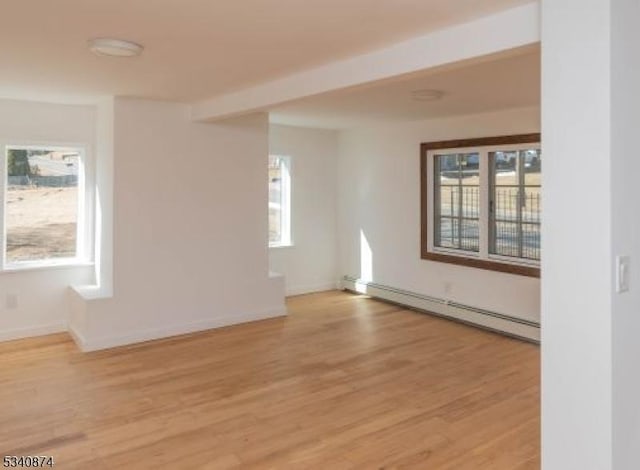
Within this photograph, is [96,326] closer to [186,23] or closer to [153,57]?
[153,57]

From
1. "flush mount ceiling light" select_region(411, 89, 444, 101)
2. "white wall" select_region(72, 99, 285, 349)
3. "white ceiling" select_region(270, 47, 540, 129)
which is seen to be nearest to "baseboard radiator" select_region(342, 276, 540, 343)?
"white wall" select_region(72, 99, 285, 349)

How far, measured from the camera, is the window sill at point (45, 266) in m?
4.68

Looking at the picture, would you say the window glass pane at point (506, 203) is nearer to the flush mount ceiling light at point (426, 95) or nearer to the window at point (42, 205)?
the flush mount ceiling light at point (426, 95)

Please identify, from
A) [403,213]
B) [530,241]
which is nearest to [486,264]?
[530,241]

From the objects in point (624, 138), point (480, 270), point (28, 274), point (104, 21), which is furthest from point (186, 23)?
point (480, 270)

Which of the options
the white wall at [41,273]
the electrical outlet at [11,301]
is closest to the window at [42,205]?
the white wall at [41,273]

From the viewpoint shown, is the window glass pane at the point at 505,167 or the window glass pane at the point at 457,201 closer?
the window glass pane at the point at 505,167

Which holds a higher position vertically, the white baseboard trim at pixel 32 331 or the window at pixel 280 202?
the window at pixel 280 202

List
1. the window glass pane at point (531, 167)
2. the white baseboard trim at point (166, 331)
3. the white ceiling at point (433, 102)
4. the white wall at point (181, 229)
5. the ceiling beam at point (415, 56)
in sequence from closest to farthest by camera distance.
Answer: the ceiling beam at point (415, 56)
the white ceiling at point (433, 102)
the white baseboard trim at point (166, 331)
the white wall at point (181, 229)
the window glass pane at point (531, 167)

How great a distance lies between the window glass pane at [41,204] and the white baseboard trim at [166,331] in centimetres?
82

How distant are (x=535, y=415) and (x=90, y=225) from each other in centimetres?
424

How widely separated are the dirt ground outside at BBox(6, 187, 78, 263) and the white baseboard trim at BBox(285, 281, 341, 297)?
8.72ft

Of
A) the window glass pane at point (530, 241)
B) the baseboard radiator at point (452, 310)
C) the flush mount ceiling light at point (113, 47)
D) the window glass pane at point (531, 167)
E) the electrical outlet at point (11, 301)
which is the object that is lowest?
the baseboard radiator at point (452, 310)

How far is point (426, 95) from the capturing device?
4180 mm
